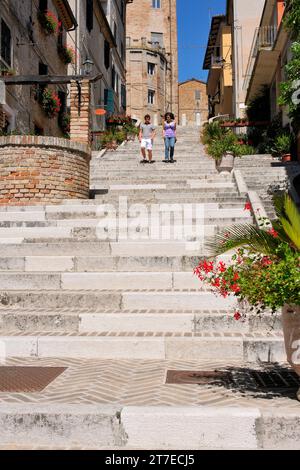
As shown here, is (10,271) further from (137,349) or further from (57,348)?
(137,349)

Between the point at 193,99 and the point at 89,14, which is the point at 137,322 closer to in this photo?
the point at 89,14

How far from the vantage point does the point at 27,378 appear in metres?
4.48

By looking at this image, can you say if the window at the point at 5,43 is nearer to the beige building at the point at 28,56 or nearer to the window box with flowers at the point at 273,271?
the beige building at the point at 28,56

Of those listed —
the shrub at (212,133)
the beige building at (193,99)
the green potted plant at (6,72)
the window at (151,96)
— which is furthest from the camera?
the beige building at (193,99)

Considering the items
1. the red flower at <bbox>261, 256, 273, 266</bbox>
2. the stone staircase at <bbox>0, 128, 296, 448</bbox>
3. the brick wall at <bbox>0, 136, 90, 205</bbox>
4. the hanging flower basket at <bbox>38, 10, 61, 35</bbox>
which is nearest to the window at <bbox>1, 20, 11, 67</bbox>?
the hanging flower basket at <bbox>38, 10, 61, 35</bbox>

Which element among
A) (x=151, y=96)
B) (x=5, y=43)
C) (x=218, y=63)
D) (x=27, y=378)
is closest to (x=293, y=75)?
(x=27, y=378)

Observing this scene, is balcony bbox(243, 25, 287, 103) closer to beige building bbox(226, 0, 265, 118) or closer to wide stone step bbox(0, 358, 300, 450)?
beige building bbox(226, 0, 265, 118)

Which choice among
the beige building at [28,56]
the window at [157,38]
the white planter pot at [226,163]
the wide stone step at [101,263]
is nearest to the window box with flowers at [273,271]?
the wide stone step at [101,263]

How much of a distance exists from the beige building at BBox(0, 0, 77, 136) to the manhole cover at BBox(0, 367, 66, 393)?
10.7m

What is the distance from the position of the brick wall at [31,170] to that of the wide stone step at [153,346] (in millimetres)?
5769

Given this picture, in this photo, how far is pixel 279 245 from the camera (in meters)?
3.70

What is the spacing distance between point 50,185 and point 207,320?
6.32 meters

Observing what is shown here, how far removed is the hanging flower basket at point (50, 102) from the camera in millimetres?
19891

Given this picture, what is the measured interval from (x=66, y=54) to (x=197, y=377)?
21.9 metres
